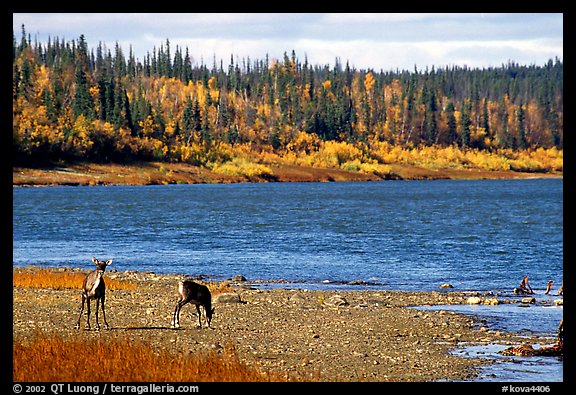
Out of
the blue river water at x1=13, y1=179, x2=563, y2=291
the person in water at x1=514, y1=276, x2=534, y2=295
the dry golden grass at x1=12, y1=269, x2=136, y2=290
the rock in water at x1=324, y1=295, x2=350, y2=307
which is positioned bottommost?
the blue river water at x1=13, y1=179, x2=563, y2=291

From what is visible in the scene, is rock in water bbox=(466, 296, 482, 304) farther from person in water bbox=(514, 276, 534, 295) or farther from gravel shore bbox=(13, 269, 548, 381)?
person in water bbox=(514, 276, 534, 295)

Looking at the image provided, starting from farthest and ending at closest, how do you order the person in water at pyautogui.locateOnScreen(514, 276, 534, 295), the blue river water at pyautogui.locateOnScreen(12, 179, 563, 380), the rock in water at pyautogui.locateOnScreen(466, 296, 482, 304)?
the blue river water at pyautogui.locateOnScreen(12, 179, 563, 380) → the person in water at pyautogui.locateOnScreen(514, 276, 534, 295) → the rock in water at pyautogui.locateOnScreen(466, 296, 482, 304)

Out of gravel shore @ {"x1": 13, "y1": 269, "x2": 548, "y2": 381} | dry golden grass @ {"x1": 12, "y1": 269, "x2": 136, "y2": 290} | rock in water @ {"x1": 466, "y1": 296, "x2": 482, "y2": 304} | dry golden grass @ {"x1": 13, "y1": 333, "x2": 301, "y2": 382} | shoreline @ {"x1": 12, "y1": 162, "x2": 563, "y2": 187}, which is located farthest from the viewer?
shoreline @ {"x1": 12, "y1": 162, "x2": 563, "y2": 187}

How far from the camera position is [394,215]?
87312 mm

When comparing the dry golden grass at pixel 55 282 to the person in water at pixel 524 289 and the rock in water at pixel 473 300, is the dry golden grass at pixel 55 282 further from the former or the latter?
the person in water at pixel 524 289

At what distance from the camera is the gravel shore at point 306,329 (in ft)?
62.5

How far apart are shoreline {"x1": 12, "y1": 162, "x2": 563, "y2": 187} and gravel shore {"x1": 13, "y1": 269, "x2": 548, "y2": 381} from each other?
89.3 meters

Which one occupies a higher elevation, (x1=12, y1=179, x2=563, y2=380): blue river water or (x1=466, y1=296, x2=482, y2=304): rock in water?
(x1=466, y1=296, x2=482, y2=304): rock in water

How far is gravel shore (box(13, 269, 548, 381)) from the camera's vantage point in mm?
19062

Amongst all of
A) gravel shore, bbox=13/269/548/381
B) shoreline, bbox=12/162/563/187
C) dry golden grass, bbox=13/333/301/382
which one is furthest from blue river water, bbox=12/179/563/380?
shoreline, bbox=12/162/563/187

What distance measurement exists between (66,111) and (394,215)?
96.6 meters

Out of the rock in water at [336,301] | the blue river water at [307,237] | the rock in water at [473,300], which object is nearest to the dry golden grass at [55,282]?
the rock in water at [336,301]

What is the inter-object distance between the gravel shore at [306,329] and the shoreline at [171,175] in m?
89.3
